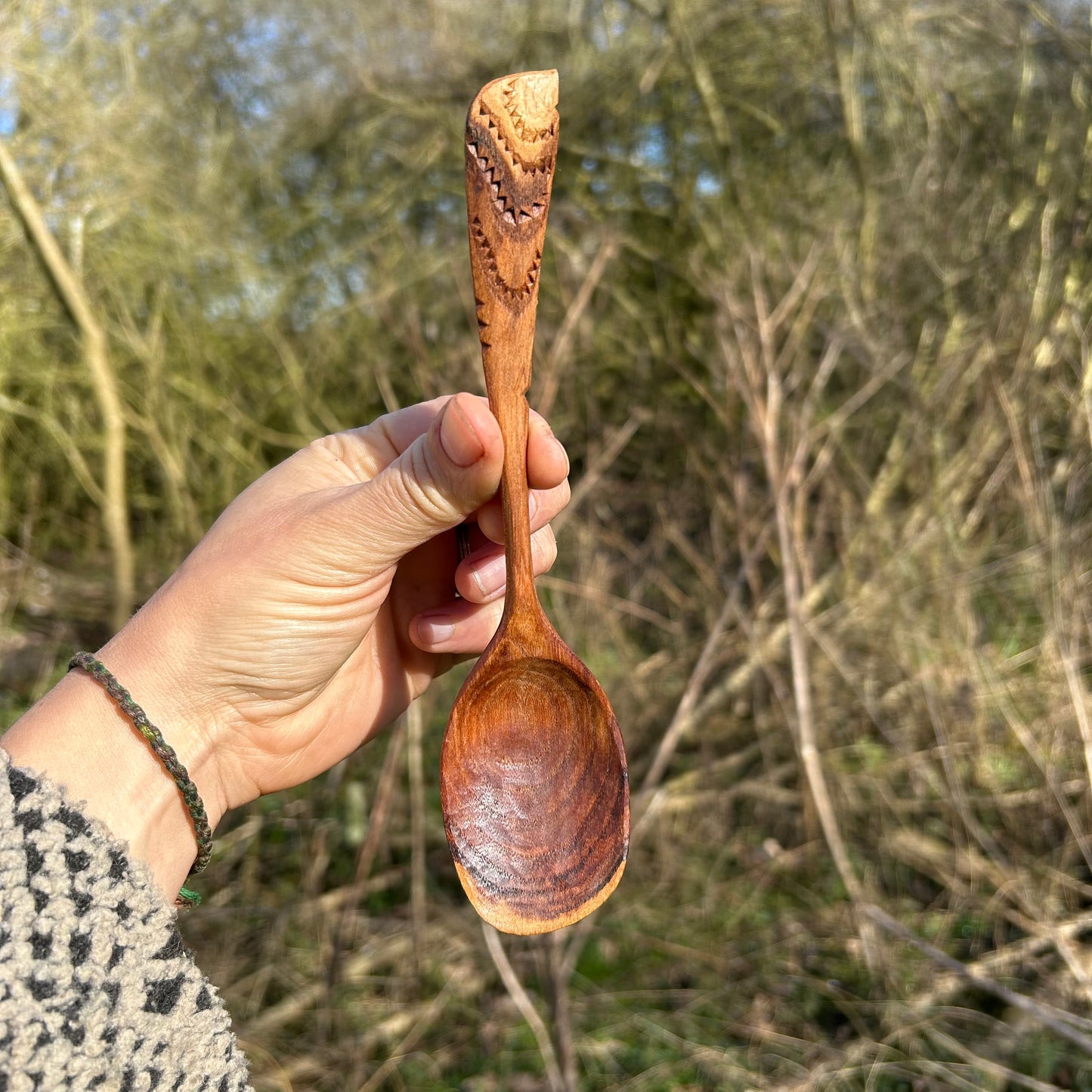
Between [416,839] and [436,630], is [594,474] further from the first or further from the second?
[436,630]

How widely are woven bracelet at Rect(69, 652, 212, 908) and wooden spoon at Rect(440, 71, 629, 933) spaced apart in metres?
0.33

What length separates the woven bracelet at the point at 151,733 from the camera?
3.62 ft

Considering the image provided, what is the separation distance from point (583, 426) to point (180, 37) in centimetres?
280

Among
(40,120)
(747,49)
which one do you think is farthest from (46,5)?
(747,49)

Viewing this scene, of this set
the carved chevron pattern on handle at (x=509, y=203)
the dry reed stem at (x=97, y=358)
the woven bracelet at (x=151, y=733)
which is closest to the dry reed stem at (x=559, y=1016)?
the woven bracelet at (x=151, y=733)

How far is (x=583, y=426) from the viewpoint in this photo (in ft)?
11.9

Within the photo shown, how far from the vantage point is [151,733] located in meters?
1.10

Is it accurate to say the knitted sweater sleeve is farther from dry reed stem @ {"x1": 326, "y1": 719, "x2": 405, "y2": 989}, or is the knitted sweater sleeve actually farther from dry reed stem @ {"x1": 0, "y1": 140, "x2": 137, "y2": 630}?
dry reed stem @ {"x1": 0, "y1": 140, "x2": 137, "y2": 630}

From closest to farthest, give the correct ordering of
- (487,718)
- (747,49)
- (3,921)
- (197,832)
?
(3,921)
(197,832)
(487,718)
(747,49)

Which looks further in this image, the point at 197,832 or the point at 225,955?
the point at 225,955

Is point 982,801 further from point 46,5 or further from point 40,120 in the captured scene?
point 46,5

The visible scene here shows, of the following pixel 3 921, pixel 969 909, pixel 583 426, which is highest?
pixel 3 921

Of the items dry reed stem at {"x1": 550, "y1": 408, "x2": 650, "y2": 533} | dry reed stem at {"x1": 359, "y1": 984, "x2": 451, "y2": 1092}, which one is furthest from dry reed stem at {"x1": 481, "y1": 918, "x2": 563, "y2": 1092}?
dry reed stem at {"x1": 550, "y1": 408, "x2": 650, "y2": 533}

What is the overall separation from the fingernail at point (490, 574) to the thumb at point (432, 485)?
0.18 m
